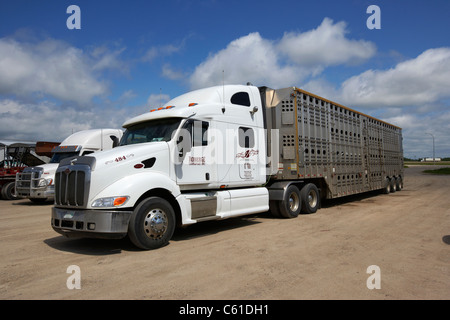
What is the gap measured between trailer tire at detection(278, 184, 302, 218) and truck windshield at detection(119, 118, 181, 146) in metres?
4.33

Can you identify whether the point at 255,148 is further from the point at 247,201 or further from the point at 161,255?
the point at 161,255

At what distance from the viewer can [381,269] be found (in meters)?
4.72

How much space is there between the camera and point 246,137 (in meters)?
8.56

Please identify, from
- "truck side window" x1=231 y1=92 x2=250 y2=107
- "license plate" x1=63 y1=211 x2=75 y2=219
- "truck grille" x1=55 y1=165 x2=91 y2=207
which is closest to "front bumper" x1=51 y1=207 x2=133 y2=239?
"license plate" x1=63 y1=211 x2=75 y2=219

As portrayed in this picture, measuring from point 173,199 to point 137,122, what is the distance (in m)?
2.10

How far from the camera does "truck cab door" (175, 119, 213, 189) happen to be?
681 centimetres

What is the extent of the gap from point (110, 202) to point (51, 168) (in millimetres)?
10058

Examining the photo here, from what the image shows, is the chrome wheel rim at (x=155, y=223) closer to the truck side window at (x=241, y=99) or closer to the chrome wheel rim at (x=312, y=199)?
the truck side window at (x=241, y=99)

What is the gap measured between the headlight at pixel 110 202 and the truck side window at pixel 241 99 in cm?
406

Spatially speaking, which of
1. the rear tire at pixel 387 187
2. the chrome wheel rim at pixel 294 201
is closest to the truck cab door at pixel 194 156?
the chrome wheel rim at pixel 294 201

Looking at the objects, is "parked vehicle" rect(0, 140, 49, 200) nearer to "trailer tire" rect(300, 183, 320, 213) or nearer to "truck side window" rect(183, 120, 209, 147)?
"truck side window" rect(183, 120, 209, 147)

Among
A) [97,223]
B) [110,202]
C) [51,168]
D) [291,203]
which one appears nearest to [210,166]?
[110,202]

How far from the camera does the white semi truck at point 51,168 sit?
44.9 ft
